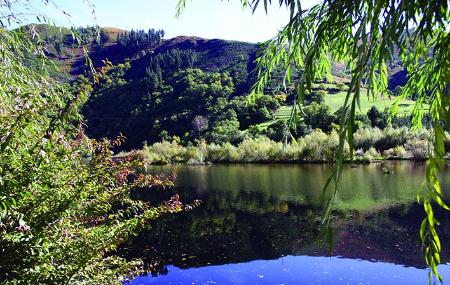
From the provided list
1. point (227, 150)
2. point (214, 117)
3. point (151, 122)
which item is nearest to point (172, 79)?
point (151, 122)

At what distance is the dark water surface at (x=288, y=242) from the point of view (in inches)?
704

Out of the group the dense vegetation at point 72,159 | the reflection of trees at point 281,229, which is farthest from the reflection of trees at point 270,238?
the dense vegetation at point 72,159

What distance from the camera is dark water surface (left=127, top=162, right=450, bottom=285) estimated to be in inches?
704

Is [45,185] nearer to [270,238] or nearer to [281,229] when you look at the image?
[270,238]

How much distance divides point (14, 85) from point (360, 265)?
17.1 meters

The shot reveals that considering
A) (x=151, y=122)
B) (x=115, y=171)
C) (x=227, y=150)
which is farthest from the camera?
(x=151, y=122)

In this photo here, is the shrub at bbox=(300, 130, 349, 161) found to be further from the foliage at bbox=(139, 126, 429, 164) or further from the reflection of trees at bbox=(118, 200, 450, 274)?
the reflection of trees at bbox=(118, 200, 450, 274)

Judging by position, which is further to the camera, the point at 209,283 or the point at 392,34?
the point at 209,283

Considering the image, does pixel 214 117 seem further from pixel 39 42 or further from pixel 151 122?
pixel 39 42

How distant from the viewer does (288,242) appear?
22.5m

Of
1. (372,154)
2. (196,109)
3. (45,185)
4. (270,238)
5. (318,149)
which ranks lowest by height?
(372,154)

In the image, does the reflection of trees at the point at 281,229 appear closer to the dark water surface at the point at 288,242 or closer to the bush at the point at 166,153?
the dark water surface at the point at 288,242

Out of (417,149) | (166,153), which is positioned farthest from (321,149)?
(166,153)

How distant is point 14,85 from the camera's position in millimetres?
4938
